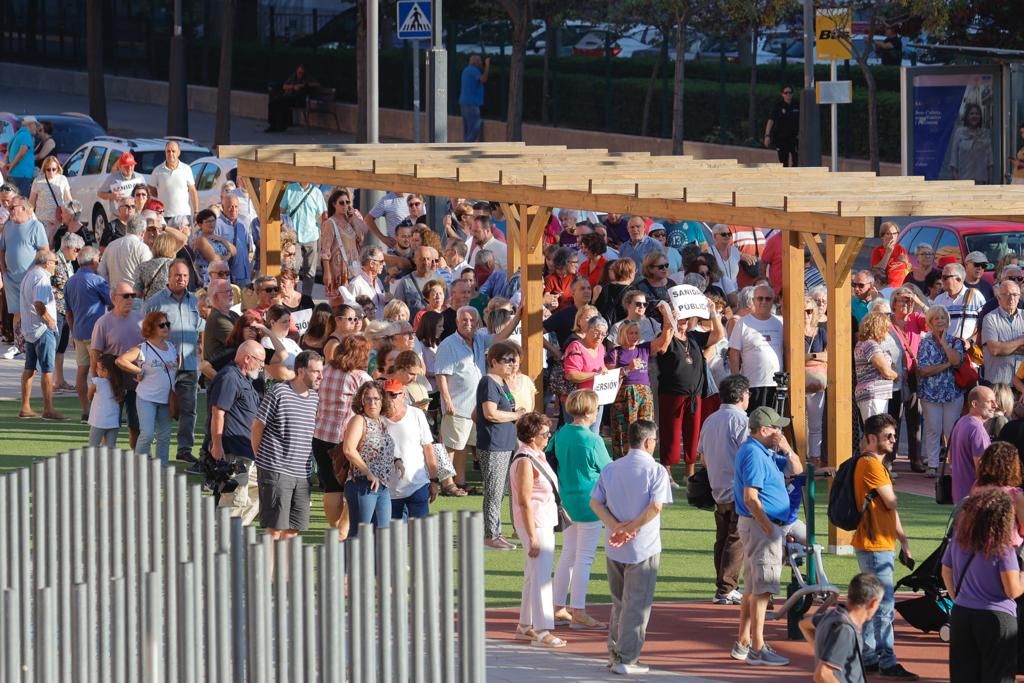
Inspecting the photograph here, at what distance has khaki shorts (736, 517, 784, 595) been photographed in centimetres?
1125

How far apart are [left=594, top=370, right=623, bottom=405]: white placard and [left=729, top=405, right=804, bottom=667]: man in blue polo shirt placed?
401 cm

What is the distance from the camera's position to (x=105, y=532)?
9.31 m

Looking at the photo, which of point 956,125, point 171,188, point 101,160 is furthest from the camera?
point 101,160

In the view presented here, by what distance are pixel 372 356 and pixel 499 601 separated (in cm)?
305

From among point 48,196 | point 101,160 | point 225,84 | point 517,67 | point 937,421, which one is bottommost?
point 937,421

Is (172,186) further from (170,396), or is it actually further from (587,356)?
(587,356)

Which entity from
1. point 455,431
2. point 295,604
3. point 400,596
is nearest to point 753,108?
point 455,431

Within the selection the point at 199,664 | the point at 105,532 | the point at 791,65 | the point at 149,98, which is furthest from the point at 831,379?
the point at 149,98

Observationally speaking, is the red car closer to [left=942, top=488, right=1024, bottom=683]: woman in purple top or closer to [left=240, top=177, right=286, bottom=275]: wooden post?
[left=240, top=177, right=286, bottom=275]: wooden post

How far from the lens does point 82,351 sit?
61.2 feet

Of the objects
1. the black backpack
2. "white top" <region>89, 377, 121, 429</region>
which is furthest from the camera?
the black backpack

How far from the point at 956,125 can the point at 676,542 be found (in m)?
16.1

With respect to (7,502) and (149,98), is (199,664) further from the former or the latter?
(149,98)

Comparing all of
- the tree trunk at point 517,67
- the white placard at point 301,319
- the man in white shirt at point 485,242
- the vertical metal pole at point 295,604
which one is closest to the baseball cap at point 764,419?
the vertical metal pole at point 295,604
